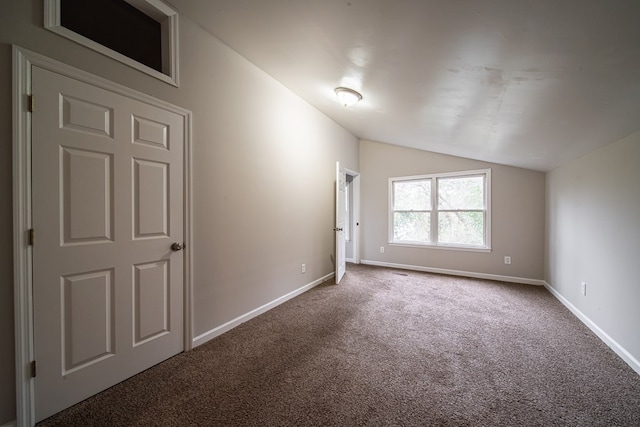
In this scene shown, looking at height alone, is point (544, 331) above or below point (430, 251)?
below

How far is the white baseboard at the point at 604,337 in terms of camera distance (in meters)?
1.89

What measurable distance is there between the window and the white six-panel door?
13.7 feet

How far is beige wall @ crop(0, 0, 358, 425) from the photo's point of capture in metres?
1.29

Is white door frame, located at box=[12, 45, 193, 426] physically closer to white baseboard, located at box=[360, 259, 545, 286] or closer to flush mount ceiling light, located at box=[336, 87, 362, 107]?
flush mount ceiling light, located at box=[336, 87, 362, 107]

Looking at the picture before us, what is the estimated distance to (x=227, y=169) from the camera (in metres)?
2.43

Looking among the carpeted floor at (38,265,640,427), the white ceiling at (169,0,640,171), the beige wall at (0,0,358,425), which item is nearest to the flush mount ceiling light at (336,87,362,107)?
the white ceiling at (169,0,640,171)

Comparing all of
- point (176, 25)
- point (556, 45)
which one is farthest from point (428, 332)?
point (176, 25)

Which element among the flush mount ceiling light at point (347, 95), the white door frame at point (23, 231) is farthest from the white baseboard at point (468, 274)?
the white door frame at point (23, 231)

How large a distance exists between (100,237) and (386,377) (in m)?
2.13

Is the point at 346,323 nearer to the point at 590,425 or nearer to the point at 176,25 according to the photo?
the point at 590,425

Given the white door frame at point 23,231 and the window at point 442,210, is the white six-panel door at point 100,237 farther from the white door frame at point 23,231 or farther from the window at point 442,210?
the window at point 442,210

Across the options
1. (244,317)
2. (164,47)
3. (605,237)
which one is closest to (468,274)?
(605,237)

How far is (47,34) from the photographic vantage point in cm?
140

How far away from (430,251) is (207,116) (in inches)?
170
